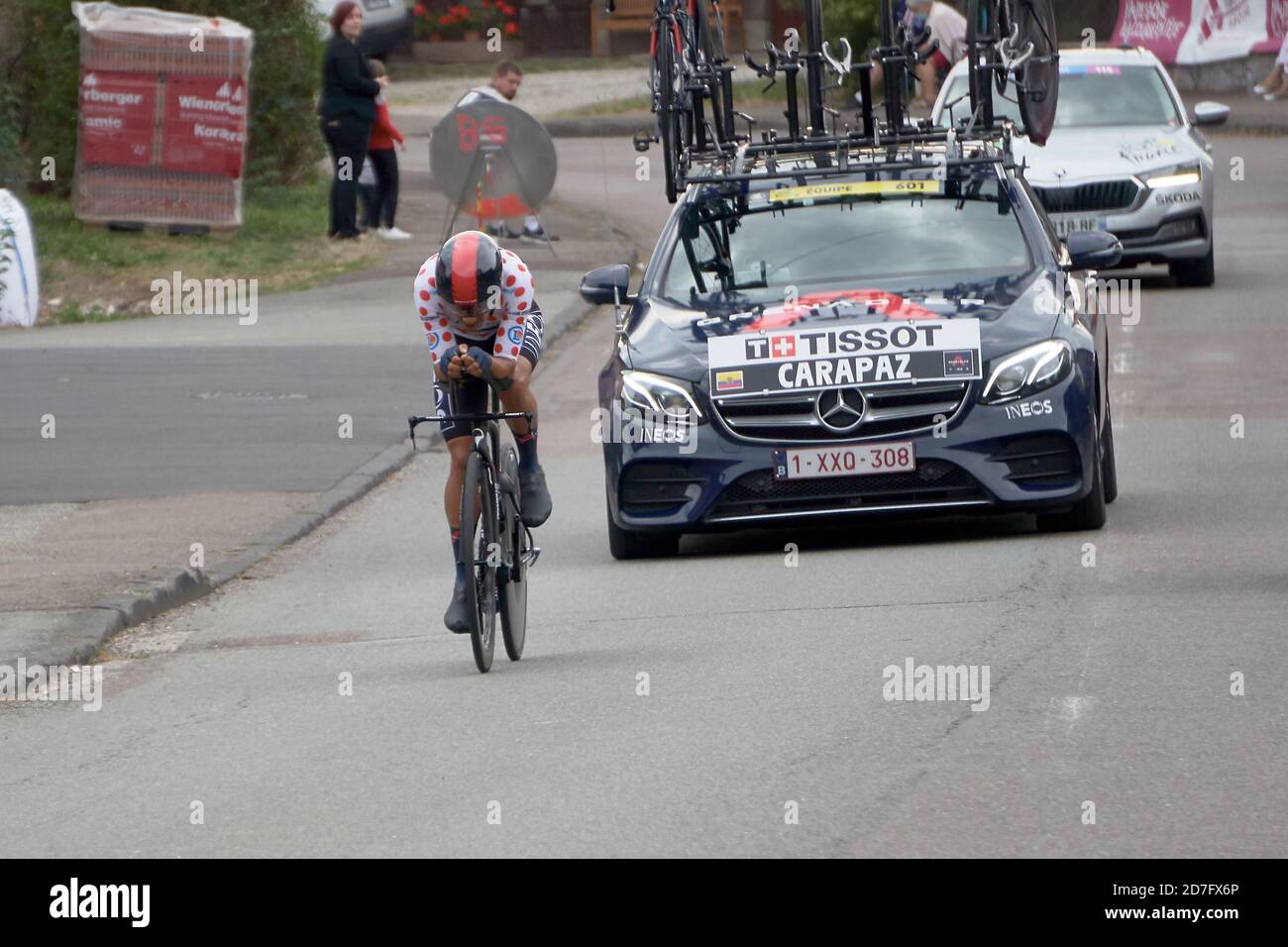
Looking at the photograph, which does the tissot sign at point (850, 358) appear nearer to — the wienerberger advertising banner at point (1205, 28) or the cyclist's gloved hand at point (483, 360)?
the cyclist's gloved hand at point (483, 360)

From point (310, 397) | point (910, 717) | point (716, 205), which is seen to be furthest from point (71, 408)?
point (910, 717)

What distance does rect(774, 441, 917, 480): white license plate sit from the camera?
11180 mm

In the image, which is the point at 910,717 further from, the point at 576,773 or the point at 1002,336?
the point at 1002,336

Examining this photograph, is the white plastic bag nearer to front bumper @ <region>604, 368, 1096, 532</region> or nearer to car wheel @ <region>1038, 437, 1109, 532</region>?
front bumper @ <region>604, 368, 1096, 532</region>

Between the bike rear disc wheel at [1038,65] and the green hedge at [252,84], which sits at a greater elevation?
the bike rear disc wheel at [1038,65]

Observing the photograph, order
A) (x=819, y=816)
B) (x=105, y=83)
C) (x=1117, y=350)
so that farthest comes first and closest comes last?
(x=105, y=83)
(x=1117, y=350)
(x=819, y=816)

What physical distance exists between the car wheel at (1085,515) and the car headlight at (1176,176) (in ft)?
30.8

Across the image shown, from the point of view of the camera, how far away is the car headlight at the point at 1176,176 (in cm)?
2073

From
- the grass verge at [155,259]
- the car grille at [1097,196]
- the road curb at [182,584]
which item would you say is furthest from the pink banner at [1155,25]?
the road curb at [182,584]

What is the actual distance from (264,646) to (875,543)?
9.75ft

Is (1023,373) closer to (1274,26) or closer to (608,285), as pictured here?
(608,285)

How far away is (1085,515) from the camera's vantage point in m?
11.5

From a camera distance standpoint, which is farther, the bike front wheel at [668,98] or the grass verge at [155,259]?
the grass verge at [155,259]

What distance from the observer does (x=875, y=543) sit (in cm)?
1185
